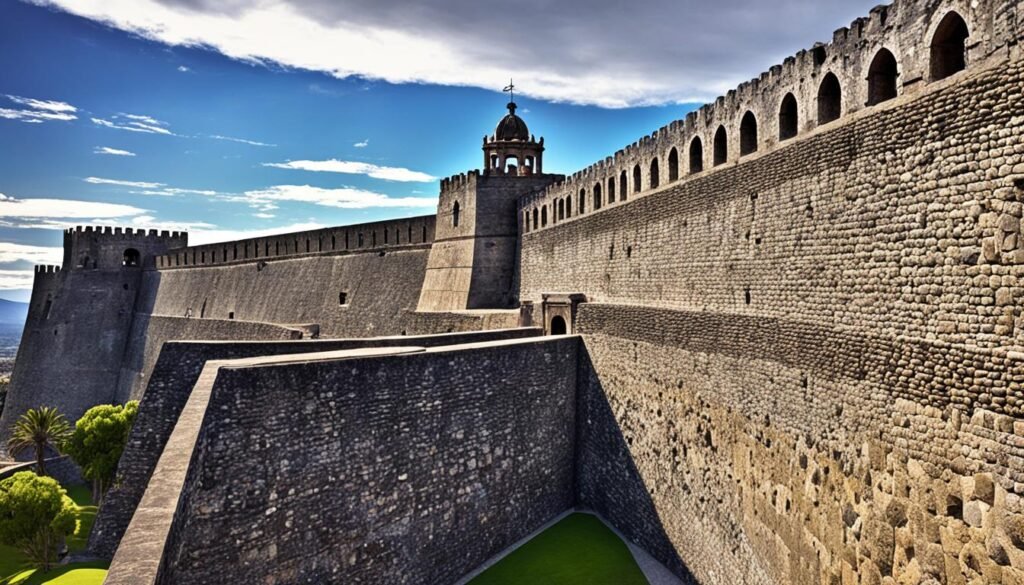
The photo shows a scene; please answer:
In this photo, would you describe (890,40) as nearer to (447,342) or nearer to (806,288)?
(806,288)

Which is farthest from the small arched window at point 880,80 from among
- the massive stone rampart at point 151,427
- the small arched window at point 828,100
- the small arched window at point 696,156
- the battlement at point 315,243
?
the battlement at point 315,243

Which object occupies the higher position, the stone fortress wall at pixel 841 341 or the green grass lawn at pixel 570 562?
the stone fortress wall at pixel 841 341

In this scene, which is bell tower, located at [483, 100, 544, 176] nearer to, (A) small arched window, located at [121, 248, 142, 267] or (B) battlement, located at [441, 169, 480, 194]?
(B) battlement, located at [441, 169, 480, 194]

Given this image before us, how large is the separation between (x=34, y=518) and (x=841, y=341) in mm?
19277

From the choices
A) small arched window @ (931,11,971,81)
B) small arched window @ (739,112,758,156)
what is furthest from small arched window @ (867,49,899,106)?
small arched window @ (739,112,758,156)

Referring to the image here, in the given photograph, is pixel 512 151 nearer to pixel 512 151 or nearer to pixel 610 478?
pixel 512 151

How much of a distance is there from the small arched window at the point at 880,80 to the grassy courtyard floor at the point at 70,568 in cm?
1401

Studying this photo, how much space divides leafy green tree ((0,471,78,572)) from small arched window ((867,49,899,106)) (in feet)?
65.8

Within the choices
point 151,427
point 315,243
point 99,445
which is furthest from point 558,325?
point 315,243

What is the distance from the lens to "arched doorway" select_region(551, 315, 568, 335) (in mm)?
18109

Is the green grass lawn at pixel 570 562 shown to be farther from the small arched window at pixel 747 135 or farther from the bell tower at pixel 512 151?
the bell tower at pixel 512 151

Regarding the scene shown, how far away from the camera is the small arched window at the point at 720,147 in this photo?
42.2 feet

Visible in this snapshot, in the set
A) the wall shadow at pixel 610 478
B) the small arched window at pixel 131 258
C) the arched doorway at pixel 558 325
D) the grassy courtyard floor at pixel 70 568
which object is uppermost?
the small arched window at pixel 131 258

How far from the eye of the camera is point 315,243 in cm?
3578
